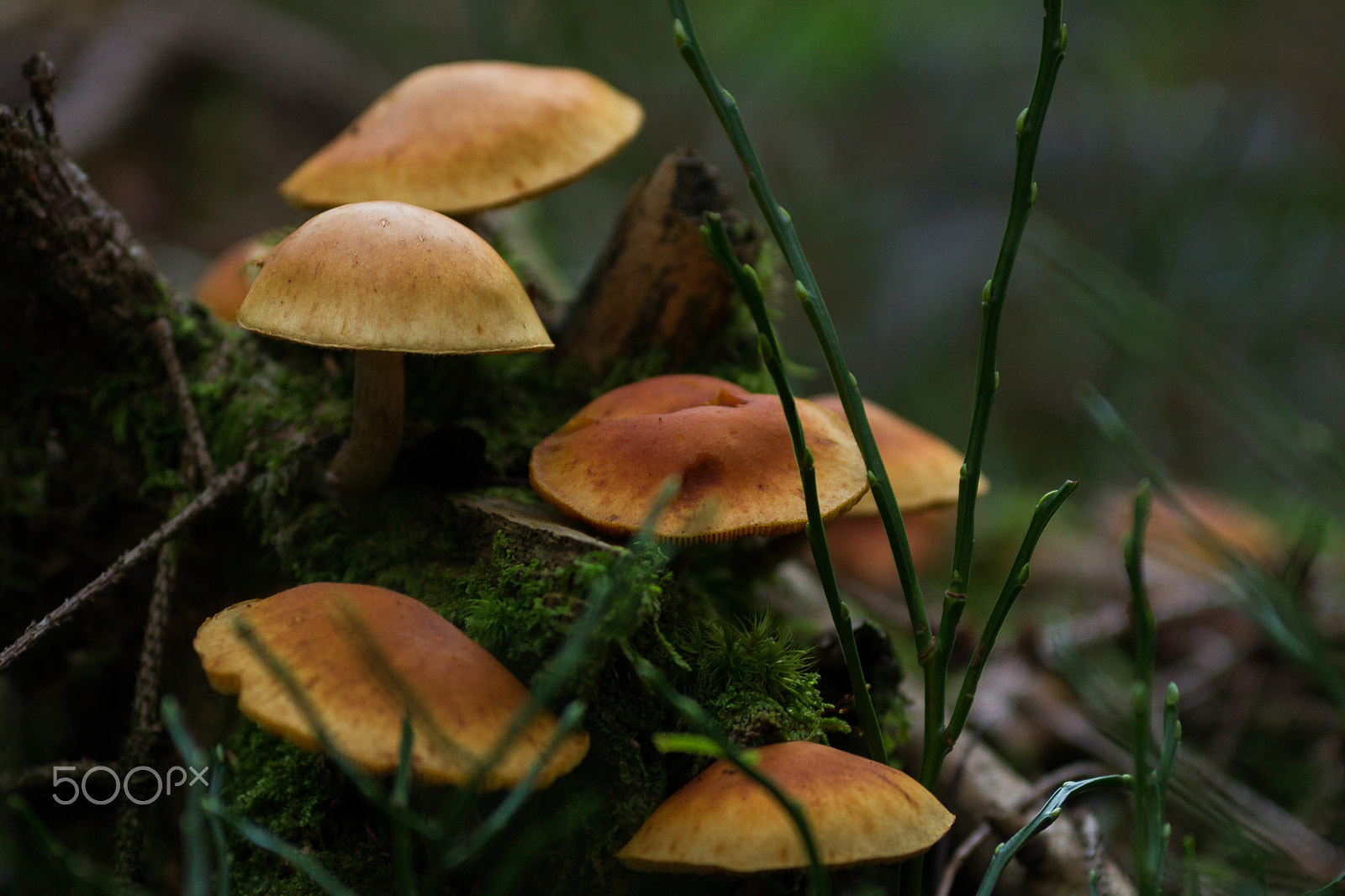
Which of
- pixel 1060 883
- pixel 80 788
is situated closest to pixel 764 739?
pixel 1060 883

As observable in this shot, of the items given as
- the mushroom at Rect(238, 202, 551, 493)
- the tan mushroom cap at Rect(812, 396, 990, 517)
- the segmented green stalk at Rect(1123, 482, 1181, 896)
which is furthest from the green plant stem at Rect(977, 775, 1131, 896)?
the mushroom at Rect(238, 202, 551, 493)

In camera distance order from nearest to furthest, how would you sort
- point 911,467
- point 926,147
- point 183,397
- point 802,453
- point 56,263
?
1. point 802,453
2. point 56,263
3. point 183,397
4. point 911,467
5. point 926,147

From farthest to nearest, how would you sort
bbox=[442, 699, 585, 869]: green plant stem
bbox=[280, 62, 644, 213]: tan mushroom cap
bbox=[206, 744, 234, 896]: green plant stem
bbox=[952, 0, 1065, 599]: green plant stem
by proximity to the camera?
1. bbox=[280, 62, 644, 213]: tan mushroom cap
2. bbox=[952, 0, 1065, 599]: green plant stem
3. bbox=[206, 744, 234, 896]: green plant stem
4. bbox=[442, 699, 585, 869]: green plant stem

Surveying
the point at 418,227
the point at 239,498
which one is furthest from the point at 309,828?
the point at 418,227

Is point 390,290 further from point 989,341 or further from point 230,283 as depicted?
point 230,283

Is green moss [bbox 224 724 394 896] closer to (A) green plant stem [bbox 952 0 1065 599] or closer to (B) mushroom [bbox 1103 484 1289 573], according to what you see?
(A) green plant stem [bbox 952 0 1065 599]

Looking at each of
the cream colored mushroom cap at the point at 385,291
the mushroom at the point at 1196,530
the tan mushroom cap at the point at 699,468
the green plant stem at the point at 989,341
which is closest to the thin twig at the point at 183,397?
the cream colored mushroom cap at the point at 385,291
